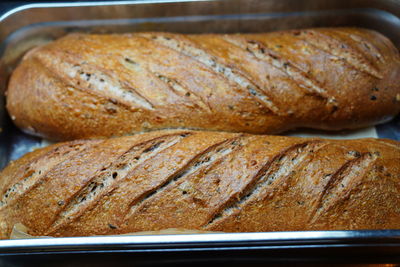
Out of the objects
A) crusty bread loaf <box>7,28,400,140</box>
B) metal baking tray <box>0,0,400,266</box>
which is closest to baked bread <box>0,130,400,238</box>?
crusty bread loaf <box>7,28,400,140</box>

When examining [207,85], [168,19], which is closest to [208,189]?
[207,85]

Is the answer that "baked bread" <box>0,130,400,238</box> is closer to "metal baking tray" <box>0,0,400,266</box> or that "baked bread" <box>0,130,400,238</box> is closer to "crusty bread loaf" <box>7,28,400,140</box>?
"crusty bread loaf" <box>7,28,400,140</box>

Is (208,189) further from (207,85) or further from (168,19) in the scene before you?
(168,19)

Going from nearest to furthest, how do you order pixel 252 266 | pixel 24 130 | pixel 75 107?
pixel 252 266 < pixel 75 107 < pixel 24 130

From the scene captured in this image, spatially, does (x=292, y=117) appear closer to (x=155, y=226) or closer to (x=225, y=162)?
(x=225, y=162)

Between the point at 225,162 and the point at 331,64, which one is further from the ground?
the point at 331,64

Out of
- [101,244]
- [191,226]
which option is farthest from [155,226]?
[101,244]
